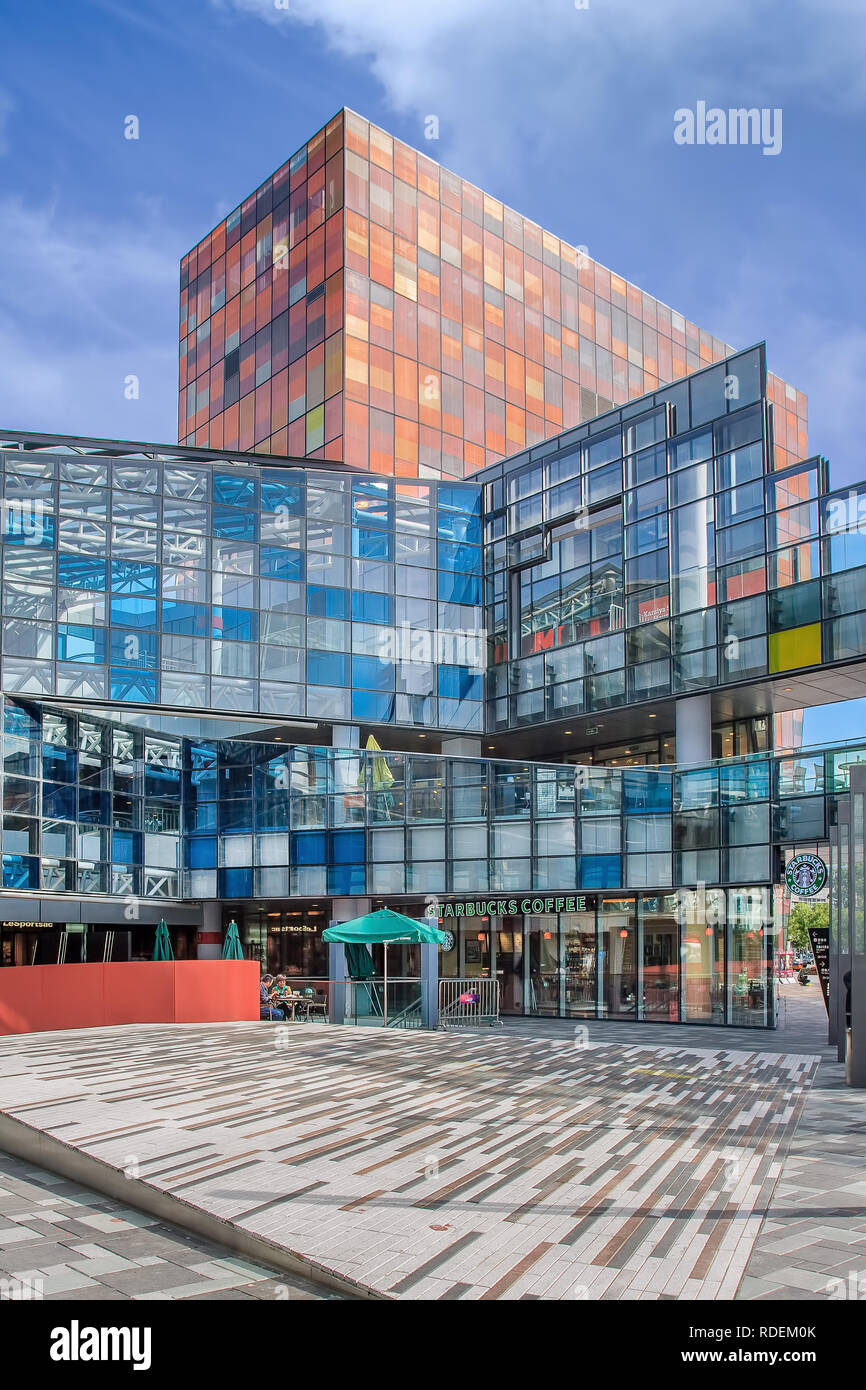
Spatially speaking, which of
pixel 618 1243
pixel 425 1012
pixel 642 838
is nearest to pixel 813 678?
pixel 642 838

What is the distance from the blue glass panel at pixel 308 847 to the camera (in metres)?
36.6

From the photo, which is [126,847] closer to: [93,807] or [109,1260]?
[93,807]

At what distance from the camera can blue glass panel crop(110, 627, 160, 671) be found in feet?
119

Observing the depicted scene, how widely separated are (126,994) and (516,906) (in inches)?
489

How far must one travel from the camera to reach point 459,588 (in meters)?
41.9

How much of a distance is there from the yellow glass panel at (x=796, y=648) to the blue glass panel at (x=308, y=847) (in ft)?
48.6

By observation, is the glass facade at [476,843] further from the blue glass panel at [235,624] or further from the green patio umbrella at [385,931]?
the green patio umbrella at [385,931]

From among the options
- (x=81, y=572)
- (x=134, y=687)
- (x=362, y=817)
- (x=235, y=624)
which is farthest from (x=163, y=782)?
(x=81, y=572)

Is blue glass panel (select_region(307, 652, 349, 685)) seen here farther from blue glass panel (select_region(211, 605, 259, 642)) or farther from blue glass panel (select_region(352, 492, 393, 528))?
blue glass panel (select_region(352, 492, 393, 528))

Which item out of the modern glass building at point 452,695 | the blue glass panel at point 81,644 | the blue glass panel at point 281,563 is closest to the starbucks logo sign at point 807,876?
the modern glass building at point 452,695

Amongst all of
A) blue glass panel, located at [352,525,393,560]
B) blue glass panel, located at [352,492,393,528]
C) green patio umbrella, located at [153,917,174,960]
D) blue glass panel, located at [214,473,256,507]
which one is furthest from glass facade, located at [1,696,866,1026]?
blue glass panel, located at [352,492,393,528]

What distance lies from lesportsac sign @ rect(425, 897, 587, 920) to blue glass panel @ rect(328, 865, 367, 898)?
9.42ft
